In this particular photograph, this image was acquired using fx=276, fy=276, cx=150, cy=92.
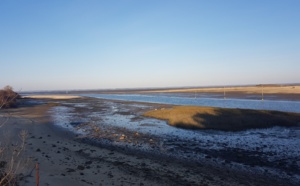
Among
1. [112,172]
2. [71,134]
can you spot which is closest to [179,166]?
[112,172]

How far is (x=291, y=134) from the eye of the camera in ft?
67.4

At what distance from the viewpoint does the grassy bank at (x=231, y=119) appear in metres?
24.0

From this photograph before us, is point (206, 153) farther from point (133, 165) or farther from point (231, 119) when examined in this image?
point (231, 119)

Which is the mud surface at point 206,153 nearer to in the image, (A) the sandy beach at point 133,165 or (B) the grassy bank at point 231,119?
(A) the sandy beach at point 133,165

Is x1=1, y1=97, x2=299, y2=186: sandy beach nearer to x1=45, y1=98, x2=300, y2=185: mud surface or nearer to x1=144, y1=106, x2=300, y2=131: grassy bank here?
x1=45, y1=98, x2=300, y2=185: mud surface

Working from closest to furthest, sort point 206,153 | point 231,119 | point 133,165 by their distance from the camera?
point 133,165 < point 206,153 < point 231,119

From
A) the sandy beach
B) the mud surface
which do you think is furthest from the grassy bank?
the sandy beach

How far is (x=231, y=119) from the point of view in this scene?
25.7m

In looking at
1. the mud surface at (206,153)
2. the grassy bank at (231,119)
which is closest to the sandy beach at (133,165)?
the mud surface at (206,153)

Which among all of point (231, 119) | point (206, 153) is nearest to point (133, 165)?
point (206, 153)

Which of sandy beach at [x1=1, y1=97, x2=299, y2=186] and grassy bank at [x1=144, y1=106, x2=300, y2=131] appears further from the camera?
grassy bank at [x1=144, y1=106, x2=300, y2=131]

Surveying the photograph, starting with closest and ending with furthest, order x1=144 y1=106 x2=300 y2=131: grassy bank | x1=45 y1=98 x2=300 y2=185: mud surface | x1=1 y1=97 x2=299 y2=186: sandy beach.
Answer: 1. x1=1 y1=97 x2=299 y2=186: sandy beach
2. x1=45 y1=98 x2=300 y2=185: mud surface
3. x1=144 y1=106 x2=300 y2=131: grassy bank

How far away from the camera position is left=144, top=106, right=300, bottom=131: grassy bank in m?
24.0

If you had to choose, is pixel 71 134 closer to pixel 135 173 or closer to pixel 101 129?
pixel 101 129
